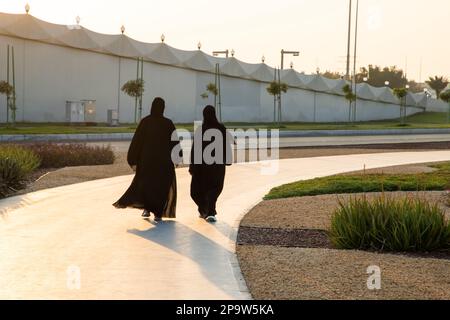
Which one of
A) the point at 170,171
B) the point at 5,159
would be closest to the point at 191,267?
the point at 170,171

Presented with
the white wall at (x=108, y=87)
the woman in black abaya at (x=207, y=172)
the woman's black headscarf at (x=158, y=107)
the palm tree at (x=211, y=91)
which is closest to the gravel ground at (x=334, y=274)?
the woman in black abaya at (x=207, y=172)

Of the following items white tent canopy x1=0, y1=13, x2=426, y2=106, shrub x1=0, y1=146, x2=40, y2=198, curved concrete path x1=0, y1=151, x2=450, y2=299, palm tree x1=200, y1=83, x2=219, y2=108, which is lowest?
curved concrete path x1=0, y1=151, x2=450, y2=299

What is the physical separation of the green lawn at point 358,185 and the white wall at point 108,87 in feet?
109

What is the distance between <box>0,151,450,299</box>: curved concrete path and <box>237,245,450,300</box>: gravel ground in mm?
236

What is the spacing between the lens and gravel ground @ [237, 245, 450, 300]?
6.70 meters

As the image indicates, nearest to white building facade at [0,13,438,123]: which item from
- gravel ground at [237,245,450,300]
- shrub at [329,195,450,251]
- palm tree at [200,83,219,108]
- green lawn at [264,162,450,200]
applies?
palm tree at [200,83,219,108]

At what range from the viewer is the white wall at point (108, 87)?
157 ft

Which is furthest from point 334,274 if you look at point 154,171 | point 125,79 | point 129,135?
point 125,79

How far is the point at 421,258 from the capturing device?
843 centimetres

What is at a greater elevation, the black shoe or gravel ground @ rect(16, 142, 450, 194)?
gravel ground @ rect(16, 142, 450, 194)

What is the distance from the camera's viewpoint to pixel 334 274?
7.46 meters

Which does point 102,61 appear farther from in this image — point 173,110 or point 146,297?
point 146,297

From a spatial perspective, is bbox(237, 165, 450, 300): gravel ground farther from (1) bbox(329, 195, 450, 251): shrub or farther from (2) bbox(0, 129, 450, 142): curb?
(2) bbox(0, 129, 450, 142): curb
